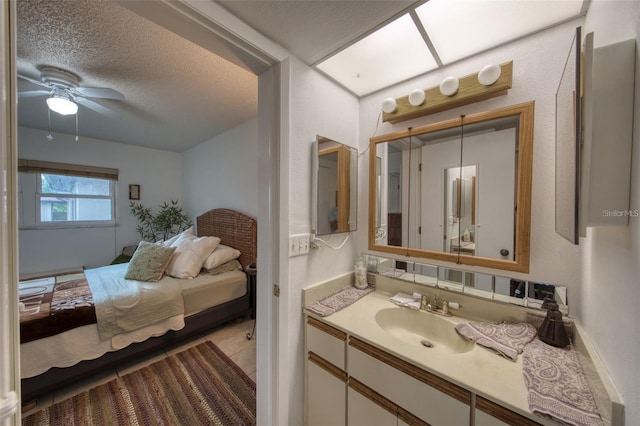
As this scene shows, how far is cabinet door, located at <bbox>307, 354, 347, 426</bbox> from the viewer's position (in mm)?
1124

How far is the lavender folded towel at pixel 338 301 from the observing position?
1254 millimetres

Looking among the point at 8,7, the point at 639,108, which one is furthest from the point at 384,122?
the point at 8,7

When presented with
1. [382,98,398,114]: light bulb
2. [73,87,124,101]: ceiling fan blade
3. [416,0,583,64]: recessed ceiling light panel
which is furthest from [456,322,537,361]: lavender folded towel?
[73,87,124,101]: ceiling fan blade

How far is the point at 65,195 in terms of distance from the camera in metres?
3.41

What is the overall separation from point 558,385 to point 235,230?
2874 mm

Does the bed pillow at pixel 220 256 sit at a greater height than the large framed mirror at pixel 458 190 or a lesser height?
lesser

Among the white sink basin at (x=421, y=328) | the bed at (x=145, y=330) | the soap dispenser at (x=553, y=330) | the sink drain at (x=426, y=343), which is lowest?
A: the bed at (x=145, y=330)

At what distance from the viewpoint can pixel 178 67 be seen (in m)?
1.75

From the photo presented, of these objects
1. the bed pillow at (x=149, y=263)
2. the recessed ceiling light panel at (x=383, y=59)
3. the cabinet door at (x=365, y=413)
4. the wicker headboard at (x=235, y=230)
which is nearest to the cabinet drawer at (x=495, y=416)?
the cabinet door at (x=365, y=413)

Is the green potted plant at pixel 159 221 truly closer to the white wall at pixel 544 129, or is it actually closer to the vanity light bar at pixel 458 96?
the vanity light bar at pixel 458 96

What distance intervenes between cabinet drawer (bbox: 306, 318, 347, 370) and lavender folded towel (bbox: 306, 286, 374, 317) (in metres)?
0.06

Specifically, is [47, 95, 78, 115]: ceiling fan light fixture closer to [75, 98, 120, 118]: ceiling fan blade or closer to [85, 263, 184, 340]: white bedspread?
[75, 98, 120, 118]: ceiling fan blade

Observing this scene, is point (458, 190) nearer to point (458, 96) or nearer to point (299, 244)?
point (458, 96)

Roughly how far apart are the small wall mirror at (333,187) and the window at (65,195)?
4.04 meters
